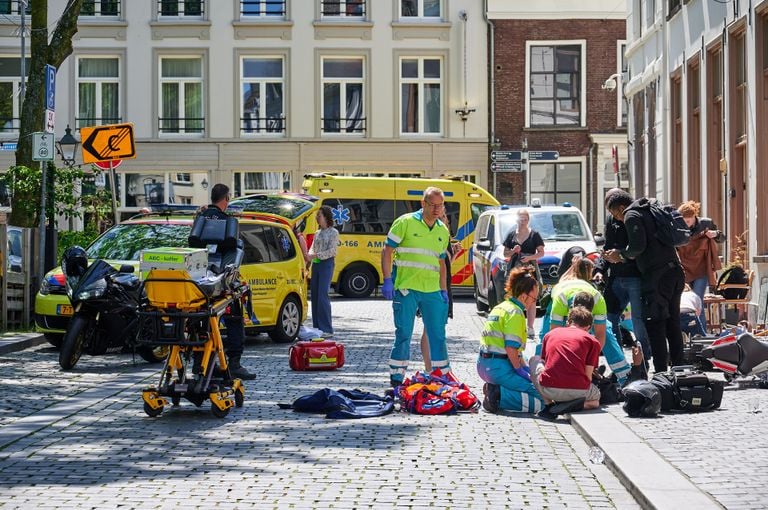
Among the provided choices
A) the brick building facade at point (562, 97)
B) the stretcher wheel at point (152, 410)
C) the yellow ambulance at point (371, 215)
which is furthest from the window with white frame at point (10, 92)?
the stretcher wheel at point (152, 410)

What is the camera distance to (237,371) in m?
13.0

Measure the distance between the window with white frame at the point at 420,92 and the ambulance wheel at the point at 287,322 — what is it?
23928mm

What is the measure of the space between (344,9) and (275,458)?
112 feet

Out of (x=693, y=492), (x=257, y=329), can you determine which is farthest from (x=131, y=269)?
(x=693, y=492)

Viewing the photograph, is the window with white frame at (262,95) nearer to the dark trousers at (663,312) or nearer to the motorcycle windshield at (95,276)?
the motorcycle windshield at (95,276)

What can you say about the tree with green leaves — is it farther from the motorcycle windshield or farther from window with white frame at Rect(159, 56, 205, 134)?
window with white frame at Rect(159, 56, 205, 134)

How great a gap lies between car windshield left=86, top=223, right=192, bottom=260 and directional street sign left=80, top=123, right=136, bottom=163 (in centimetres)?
332

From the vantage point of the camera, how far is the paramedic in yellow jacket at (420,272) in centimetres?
1246

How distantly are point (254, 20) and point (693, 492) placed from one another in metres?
35.8

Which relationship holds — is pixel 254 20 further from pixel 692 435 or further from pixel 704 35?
pixel 692 435

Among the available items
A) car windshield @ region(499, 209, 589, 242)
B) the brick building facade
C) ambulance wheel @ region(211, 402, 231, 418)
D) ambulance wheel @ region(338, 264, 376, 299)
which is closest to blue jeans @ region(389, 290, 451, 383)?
ambulance wheel @ region(211, 402, 231, 418)

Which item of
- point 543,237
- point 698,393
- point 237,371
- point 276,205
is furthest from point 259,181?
point 698,393

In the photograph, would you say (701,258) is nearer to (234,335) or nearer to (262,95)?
(234,335)

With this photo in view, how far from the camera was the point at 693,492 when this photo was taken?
23.0 ft
